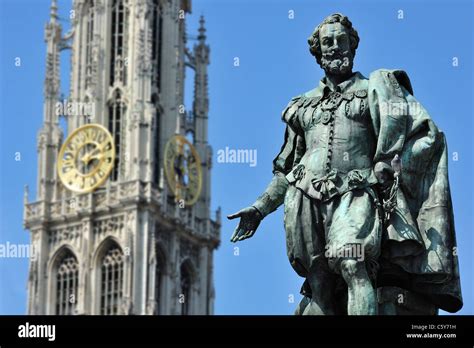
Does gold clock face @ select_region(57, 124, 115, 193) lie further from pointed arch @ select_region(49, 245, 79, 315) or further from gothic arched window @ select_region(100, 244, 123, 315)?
gothic arched window @ select_region(100, 244, 123, 315)

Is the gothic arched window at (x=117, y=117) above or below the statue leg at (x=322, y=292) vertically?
above

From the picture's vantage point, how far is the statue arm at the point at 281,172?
48.5ft

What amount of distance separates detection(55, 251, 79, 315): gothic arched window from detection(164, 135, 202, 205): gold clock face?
7.09 meters

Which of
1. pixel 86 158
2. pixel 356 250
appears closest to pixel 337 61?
pixel 356 250

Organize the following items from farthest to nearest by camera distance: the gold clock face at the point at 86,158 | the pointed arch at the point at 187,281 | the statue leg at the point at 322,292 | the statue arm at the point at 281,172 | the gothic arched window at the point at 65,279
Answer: the pointed arch at the point at 187,281
the gold clock face at the point at 86,158
the gothic arched window at the point at 65,279
the statue arm at the point at 281,172
the statue leg at the point at 322,292

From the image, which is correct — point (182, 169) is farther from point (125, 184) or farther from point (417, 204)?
point (417, 204)

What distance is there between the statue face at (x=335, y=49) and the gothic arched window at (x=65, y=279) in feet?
286

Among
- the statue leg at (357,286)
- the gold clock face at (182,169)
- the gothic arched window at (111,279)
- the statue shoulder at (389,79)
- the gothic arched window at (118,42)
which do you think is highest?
the gothic arched window at (118,42)

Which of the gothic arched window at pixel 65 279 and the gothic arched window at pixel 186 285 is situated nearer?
the gothic arched window at pixel 65 279

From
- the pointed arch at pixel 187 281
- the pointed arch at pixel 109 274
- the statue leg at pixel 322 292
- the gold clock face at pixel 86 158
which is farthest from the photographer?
the pointed arch at pixel 187 281

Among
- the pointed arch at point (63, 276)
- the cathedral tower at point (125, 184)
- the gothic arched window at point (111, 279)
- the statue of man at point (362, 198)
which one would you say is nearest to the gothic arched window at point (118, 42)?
the cathedral tower at point (125, 184)

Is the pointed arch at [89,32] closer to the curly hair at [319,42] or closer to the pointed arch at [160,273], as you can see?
the pointed arch at [160,273]

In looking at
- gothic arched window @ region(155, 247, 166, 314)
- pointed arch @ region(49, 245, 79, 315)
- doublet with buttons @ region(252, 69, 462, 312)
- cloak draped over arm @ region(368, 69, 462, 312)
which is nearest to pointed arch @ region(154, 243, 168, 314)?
gothic arched window @ region(155, 247, 166, 314)

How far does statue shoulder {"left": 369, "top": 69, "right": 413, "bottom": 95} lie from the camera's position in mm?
14656
